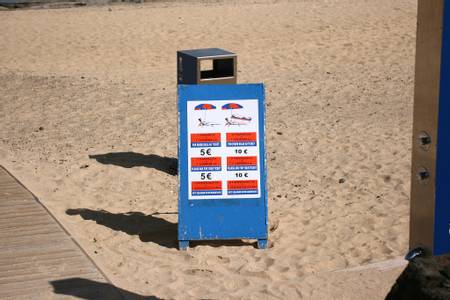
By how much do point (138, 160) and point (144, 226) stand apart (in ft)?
8.09

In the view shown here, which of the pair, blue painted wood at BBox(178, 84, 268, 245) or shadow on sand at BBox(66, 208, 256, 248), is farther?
shadow on sand at BBox(66, 208, 256, 248)

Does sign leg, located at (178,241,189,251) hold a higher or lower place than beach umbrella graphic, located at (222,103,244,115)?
lower

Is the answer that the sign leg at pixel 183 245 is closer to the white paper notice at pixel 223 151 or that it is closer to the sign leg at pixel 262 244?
the white paper notice at pixel 223 151

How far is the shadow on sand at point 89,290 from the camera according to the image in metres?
6.26

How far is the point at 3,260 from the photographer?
7.01 metres

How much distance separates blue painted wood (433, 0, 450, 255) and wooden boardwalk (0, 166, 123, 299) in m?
2.93

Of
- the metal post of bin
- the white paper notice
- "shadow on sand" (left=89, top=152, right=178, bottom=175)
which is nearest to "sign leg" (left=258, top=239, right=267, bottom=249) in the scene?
the white paper notice

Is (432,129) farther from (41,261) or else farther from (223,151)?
(41,261)

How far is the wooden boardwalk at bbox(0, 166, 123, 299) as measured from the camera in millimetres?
6359

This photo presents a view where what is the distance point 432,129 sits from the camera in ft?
12.9

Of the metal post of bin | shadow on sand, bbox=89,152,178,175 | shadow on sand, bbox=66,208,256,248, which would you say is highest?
the metal post of bin

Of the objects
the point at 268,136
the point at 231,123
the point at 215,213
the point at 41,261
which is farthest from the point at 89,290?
the point at 268,136

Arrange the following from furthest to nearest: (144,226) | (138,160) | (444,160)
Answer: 1. (138,160)
2. (144,226)
3. (444,160)

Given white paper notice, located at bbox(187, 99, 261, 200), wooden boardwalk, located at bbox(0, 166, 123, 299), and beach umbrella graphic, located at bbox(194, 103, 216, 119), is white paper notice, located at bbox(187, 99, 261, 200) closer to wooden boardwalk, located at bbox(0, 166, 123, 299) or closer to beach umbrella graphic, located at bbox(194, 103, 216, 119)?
beach umbrella graphic, located at bbox(194, 103, 216, 119)
